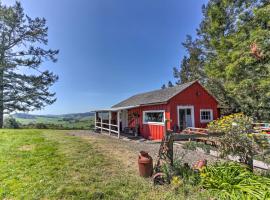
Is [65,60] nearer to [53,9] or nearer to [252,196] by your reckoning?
[53,9]

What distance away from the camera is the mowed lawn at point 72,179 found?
411cm

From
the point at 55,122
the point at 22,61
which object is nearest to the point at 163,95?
the point at 22,61

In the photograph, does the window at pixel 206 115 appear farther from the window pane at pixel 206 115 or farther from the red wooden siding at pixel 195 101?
the red wooden siding at pixel 195 101

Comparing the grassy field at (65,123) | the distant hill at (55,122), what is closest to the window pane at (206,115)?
the distant hill at (55,122)

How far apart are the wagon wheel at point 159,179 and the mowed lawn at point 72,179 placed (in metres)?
0.21

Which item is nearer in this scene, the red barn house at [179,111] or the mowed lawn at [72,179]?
the mowed lawn at [72,179]

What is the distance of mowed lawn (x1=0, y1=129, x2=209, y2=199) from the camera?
411 centimetres

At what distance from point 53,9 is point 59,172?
13.8 meters

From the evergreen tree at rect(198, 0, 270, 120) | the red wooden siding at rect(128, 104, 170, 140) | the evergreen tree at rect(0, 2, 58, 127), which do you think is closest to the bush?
the evergreen tree at rect(0, 2, 58, 127)

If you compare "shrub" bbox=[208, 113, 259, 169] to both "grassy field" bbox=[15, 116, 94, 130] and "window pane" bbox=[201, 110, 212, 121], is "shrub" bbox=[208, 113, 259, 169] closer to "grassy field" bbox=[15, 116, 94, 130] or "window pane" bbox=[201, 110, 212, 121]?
"window pane" bbox=[201, 110, 212, 121]

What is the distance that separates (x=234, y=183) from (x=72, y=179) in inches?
167

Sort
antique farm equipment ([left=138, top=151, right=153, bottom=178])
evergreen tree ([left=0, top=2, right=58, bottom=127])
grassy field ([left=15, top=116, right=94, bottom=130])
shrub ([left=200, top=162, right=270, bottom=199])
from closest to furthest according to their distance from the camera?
shrub ([left=200, top=162, right=270, bottom=199])
antique farm equipment ([left=138, top=151, right=153, bottom=178])
evergreen tree ([left=0, top=2, right=58, bottom=127])
grassy field ([left=15, top=116, right=94, bottom=130])

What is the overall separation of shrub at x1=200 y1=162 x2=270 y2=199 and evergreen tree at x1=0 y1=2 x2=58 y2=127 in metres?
22.6

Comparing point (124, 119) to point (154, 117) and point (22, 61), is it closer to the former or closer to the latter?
point (154, 117)
